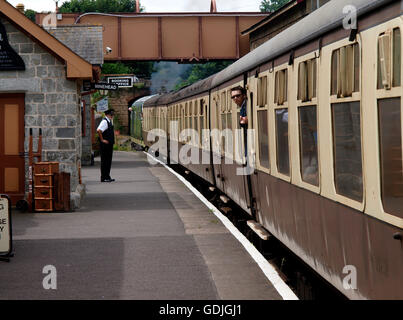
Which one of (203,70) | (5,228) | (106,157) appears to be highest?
(203,70)

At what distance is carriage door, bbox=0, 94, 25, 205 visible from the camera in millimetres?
15062

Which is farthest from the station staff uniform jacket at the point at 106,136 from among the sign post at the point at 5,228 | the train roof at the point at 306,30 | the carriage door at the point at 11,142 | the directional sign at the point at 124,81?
the sign post at the point at 5,228

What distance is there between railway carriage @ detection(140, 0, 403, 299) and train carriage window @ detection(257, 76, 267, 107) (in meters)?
0.01

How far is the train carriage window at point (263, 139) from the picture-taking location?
30.7 feet

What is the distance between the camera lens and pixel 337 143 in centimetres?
586

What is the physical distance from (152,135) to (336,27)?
30220 mm

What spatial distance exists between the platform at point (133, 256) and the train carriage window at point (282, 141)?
112cm

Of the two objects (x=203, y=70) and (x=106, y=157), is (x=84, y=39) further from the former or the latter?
(x=203, y=70)

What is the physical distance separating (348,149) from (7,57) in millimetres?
10445

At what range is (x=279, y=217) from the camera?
8664 mm

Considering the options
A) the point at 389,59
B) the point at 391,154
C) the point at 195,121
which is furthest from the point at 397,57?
the point at 195,121

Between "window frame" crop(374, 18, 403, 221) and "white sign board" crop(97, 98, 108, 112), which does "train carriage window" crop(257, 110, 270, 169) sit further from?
"white sign board" crop(97, 98, 108, 112)
